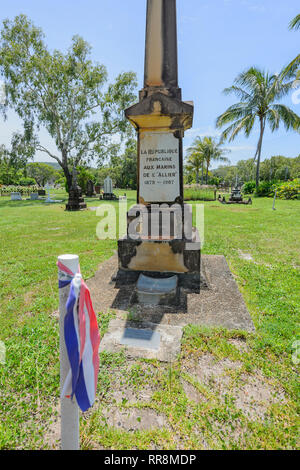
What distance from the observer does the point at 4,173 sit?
50.5 m

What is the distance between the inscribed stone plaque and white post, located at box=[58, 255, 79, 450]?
115 inches

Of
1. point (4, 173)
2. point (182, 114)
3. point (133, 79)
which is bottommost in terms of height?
point (182, 114)

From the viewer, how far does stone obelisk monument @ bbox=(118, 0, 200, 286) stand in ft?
12.2

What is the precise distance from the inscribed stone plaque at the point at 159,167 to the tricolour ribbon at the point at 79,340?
299cm

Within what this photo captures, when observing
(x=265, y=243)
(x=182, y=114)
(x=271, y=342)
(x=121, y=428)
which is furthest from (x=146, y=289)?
(x=265, y=243)

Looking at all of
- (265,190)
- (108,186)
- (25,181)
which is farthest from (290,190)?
(25,181)

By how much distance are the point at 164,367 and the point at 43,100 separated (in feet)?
73.6

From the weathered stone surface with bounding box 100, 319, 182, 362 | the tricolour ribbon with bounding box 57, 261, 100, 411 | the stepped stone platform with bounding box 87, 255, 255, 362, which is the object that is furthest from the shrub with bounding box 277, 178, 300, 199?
the tricolour ribbon with bounding box 57, 261, 100, 411

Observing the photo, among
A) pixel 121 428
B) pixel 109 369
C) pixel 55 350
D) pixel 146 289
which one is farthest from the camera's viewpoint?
pixel 146 289

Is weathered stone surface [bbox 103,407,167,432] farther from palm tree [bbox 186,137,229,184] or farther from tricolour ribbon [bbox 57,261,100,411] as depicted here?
palm tree [bbox 186,137,229,184]

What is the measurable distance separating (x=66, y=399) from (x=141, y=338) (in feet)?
4.18

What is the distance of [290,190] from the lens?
1947 centimetres

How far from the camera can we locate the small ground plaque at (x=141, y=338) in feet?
7.84

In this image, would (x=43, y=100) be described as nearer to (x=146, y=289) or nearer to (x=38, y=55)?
(x=38, y=55)
